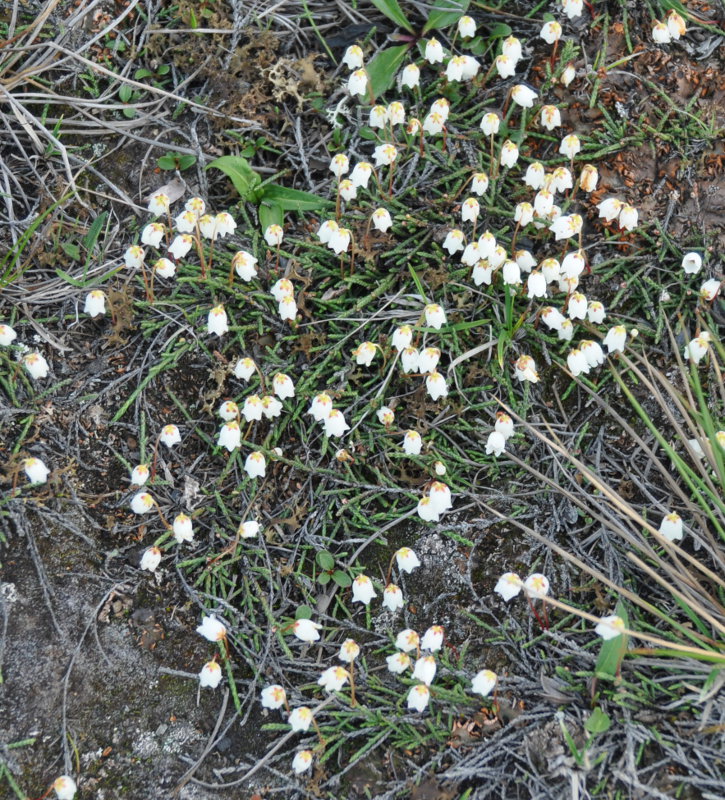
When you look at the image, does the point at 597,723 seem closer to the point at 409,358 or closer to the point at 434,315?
the point at 409,358

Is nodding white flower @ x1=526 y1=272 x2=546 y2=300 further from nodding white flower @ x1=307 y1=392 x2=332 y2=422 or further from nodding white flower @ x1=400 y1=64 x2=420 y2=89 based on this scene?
nodding white flower @ x1=400 y1=64 x2=420 y2=89

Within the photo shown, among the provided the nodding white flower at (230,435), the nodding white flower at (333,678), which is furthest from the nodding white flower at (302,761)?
the nodding white flower at (230,435)

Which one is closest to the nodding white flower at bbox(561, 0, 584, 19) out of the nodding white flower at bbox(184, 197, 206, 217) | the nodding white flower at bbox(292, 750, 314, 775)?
the nodding white flower at bbox(184, 197, 206, 217)

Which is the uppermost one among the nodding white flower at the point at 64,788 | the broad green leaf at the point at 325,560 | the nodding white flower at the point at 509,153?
the nodding white flower at the point at 509,153

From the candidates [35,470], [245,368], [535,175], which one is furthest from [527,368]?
[35,470]

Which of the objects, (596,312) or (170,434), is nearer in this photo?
(170,434)

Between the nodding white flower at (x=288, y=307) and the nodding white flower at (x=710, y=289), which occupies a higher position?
the nodding white flower at (x=710, y=289)

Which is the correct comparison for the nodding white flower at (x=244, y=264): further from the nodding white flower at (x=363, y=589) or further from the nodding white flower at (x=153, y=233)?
the nodding white flower at (x=363, y=589)
